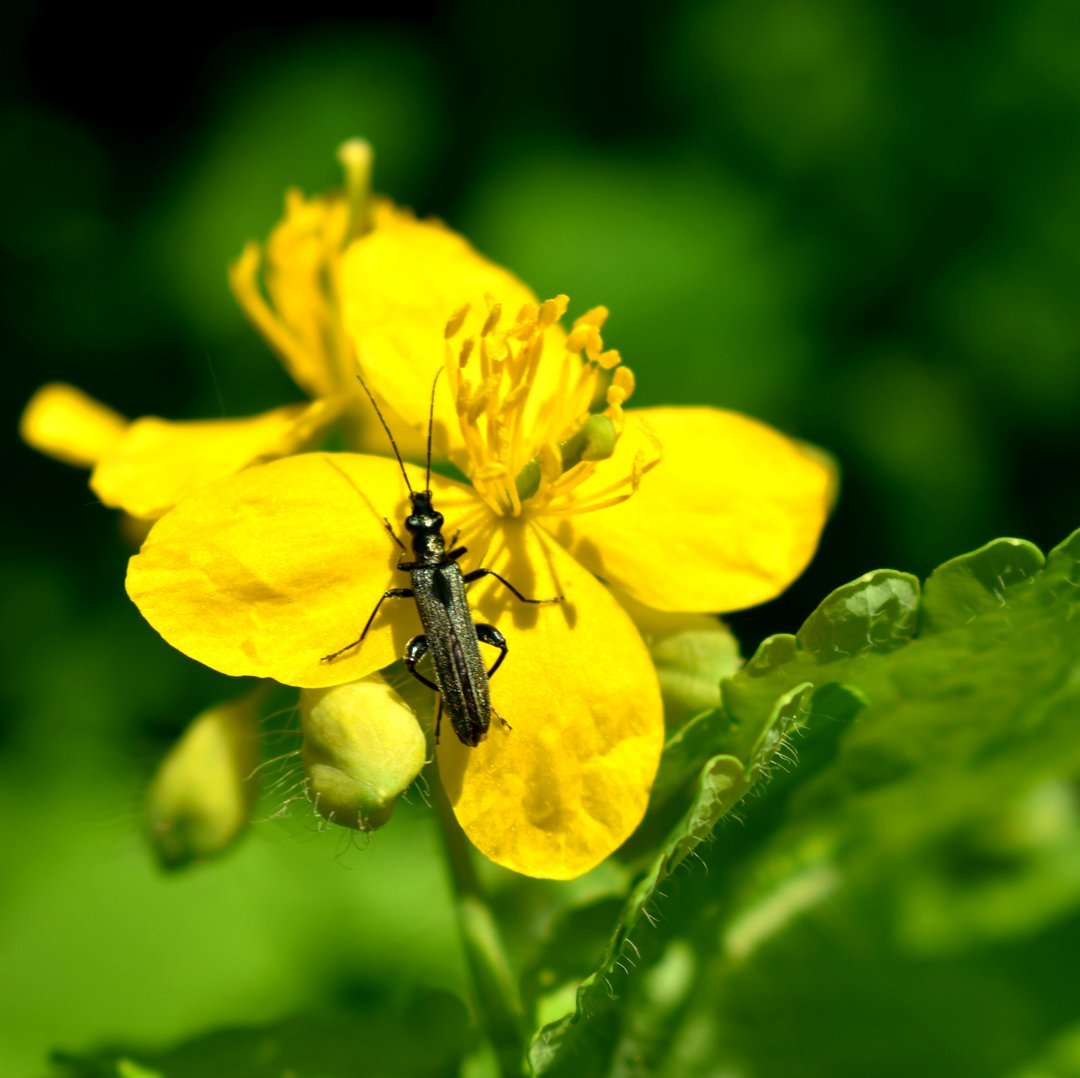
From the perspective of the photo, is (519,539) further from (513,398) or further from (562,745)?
(562,745)

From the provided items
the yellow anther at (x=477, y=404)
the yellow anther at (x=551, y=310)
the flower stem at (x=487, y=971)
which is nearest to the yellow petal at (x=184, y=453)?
the yellow anther at (x=477, y=404)

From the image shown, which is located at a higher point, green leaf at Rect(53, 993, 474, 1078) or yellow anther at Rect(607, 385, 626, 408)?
yellow anther at Rect(607, 385, 626, 408)

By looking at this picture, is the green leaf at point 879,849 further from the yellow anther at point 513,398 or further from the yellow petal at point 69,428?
the yellow petal at point 69,428

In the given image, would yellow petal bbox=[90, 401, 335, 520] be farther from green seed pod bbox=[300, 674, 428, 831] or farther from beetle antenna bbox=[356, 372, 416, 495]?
green seed pod bbox=[300, 674, 428, 831]

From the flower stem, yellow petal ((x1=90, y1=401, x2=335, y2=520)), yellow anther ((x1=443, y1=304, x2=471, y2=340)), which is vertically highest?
yellow anther ((x1=443, y1=304, x2=471, y2=340))

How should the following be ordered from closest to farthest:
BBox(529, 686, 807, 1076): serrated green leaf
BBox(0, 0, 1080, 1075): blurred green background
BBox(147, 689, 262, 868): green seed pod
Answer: BBox(529, 686, 807, 1076): serrated green leaf → BBox(147, 689, 262, 868): green seed pod → BBox(0, 0, 1080, 1075): blurred green background

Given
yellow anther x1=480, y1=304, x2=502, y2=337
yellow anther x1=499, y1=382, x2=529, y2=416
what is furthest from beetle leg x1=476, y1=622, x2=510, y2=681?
yellow anther x1=480, y1=304, x2=502, y2=337
